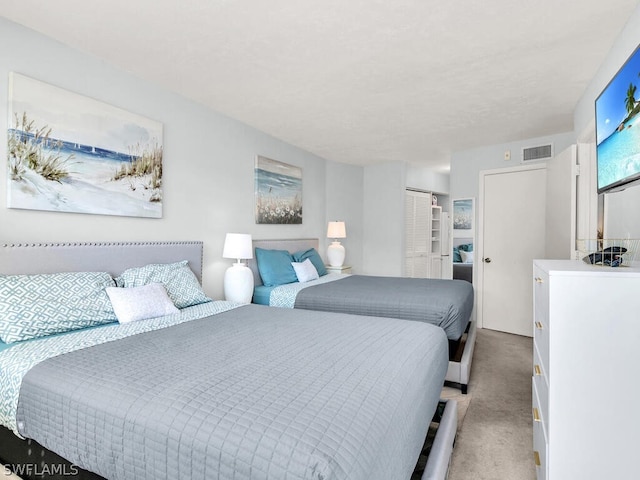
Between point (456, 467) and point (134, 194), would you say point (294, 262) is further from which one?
point (456, 467)

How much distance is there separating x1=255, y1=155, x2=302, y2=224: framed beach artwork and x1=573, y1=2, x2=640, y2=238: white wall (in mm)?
3155

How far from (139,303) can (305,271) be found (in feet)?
7.04

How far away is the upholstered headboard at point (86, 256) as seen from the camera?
2.06m

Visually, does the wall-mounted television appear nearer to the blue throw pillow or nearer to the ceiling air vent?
the ceiling air vent

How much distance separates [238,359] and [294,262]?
2772 millimetres

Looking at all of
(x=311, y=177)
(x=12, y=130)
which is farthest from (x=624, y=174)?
(x=311, y=177)

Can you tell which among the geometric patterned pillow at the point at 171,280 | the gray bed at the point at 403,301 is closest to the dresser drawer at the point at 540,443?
the gray bed at the point at 403,301

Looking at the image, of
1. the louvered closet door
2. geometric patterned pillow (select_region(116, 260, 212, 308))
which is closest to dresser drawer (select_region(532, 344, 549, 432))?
geometric patterned pillow (select_region(116, 260, 212, 308))

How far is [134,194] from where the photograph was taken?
276cm

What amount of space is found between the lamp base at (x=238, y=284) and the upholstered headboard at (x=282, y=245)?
0.49 m

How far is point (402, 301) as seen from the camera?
9.47ft

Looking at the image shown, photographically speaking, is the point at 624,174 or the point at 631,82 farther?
the point at 624,174

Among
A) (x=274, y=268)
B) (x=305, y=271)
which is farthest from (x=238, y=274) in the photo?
(x=305, y=271)

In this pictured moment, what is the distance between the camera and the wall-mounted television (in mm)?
1445
